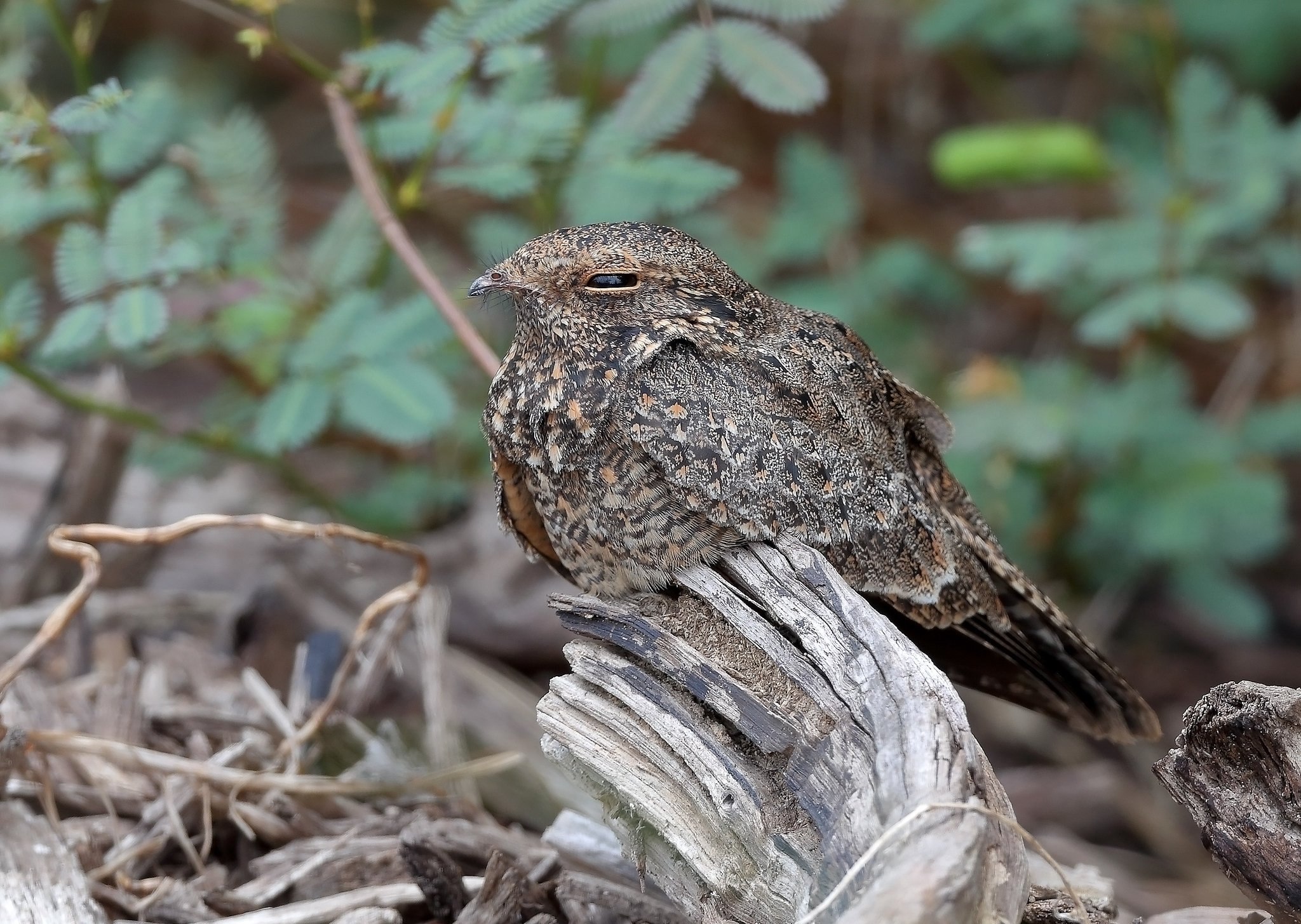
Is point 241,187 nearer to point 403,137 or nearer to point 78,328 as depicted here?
point 403,137

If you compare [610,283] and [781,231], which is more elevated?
[781,231]

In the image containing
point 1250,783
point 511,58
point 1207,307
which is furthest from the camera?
point 1207,307

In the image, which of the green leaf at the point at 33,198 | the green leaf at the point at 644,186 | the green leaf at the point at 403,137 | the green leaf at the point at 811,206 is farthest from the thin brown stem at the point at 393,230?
the green leaf at the point at 811,206

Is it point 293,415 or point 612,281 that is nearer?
point 612,281

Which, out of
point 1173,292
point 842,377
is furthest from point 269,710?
point 1173,292

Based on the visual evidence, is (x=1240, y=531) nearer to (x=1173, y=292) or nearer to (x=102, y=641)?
(x=1173, y=292)

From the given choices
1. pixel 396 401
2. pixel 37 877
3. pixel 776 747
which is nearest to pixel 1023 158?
pixel 396 401
